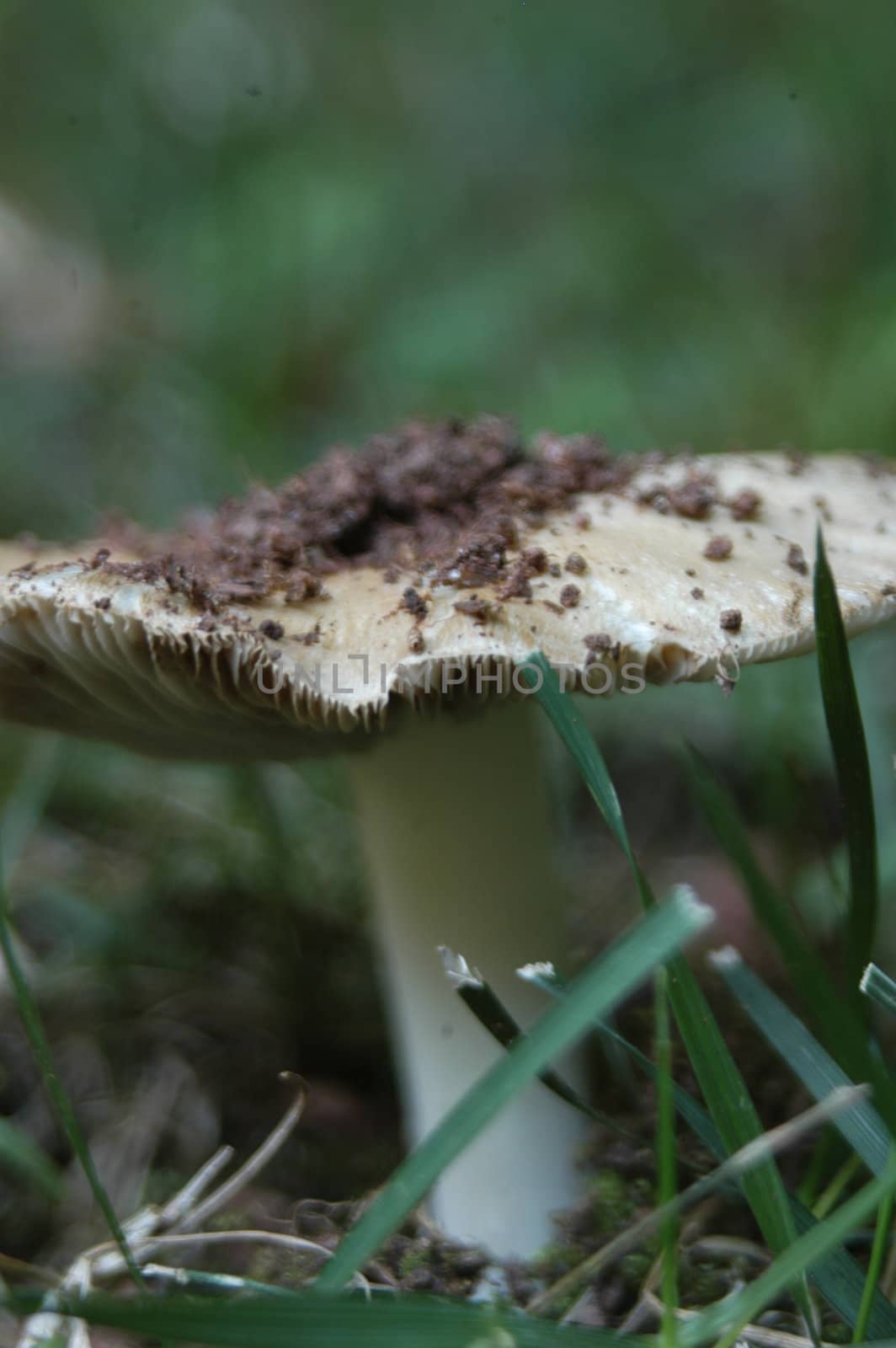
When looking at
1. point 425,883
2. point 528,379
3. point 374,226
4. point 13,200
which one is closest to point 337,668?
→ point 425,883

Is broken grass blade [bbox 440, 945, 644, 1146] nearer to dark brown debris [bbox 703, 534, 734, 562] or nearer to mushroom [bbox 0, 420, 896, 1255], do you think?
mushroom [bbox 0, 420, 896, 1255]

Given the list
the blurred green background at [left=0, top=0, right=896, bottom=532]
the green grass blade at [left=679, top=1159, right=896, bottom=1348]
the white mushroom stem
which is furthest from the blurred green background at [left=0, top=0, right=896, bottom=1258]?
the green grass blade at [left=679, top=1159, right=896, bottom=1348]

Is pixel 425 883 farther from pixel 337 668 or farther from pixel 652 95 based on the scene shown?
pixel 652 95

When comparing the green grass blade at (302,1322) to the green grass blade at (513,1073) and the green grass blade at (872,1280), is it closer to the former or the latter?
the green grass blade at (513,1073)

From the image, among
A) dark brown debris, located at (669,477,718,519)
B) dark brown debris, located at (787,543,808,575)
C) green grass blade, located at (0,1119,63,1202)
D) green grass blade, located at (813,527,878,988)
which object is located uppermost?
dark brown debris, located at (669,477,718,519)

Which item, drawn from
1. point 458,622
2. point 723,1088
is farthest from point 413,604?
point 723,1088

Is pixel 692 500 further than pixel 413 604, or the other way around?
pixel 692 500

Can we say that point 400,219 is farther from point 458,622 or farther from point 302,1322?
point 302,1322
